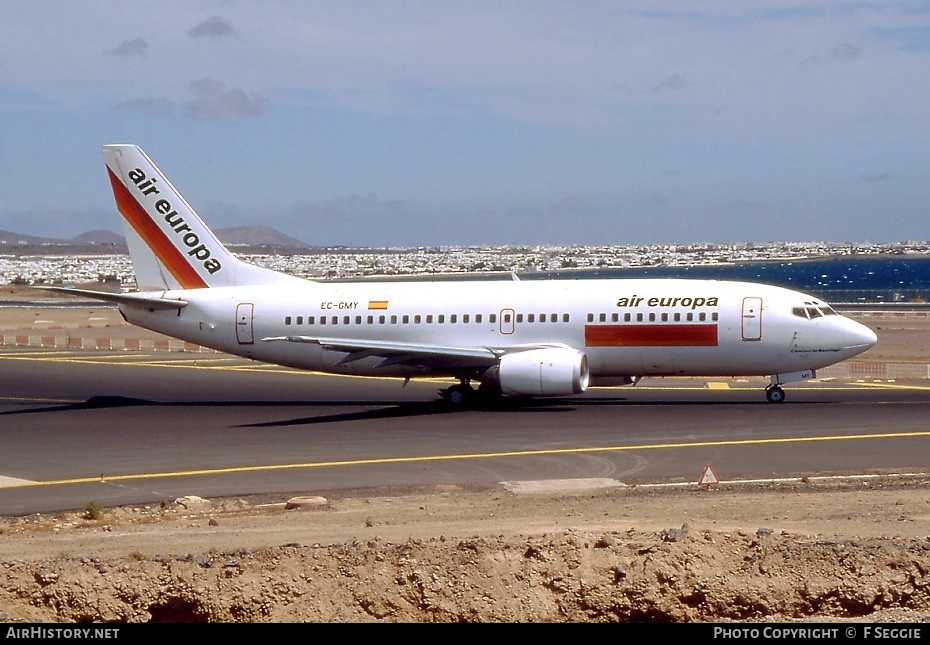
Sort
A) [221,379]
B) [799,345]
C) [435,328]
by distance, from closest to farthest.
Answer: [799,345]
[435,328]
[221,379]

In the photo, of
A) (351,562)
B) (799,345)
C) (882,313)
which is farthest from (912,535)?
(882,313)

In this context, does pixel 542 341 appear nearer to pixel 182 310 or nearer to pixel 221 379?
pixel 182 310

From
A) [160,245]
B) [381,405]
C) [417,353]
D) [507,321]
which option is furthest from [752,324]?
[160,245]

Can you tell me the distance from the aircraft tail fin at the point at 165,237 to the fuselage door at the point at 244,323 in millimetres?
1628

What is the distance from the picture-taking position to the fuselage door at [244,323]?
44750 millimetres

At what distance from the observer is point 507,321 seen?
4238 cm

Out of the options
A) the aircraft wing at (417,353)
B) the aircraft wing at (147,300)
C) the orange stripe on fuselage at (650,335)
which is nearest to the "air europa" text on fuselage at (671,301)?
the orange stripe on fuselage at (650,335)

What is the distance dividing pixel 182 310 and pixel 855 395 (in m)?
24.9

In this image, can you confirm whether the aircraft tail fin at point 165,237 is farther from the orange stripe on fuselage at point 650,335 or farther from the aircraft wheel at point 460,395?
the orange stripe on fuselage at point 650,335

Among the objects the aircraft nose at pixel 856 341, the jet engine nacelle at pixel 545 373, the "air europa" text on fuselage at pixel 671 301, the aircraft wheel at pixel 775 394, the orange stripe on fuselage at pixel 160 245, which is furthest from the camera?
the orange stripe on fuselage at pixel 160 245

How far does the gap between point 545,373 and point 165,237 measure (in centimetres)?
1603

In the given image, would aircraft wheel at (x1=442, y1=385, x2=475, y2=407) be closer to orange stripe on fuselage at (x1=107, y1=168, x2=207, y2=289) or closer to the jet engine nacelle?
the jet engine nacelle

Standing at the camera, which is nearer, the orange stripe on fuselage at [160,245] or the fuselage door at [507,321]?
the fuselage door at [507,321]

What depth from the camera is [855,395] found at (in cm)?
4384
